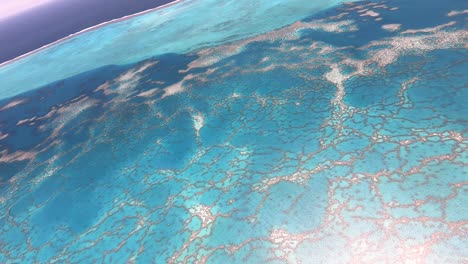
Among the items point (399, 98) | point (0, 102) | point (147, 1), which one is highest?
point (147, 1)

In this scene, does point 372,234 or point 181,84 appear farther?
point 181,84

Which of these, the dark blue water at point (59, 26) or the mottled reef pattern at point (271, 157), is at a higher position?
the dark blue water at point (59, 26)

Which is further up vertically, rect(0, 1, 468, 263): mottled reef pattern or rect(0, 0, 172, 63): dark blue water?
rect(0, 0, 172, 63): dark blue water

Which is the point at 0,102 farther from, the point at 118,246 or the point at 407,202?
the point at 407,202

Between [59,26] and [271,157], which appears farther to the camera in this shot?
[59,26]

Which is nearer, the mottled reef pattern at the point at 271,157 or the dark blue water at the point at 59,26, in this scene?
the mottled reef pattern at the point at 271,157

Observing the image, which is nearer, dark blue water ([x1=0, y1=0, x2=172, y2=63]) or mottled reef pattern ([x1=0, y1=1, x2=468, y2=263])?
mottled reef pattern ([x1=0, y1=1, x2=468, y2=263])

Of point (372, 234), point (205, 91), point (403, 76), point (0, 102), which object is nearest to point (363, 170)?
point (372, 234)

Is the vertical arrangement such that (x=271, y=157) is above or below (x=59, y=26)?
below
